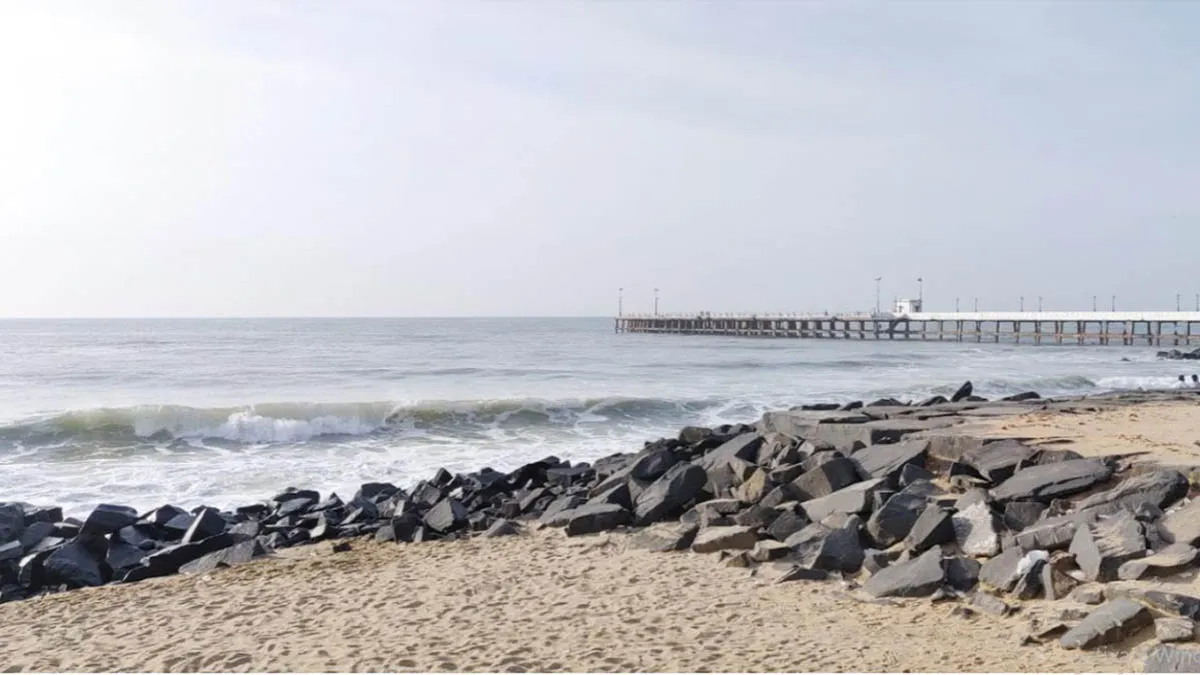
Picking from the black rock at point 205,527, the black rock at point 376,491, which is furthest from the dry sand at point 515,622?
the black rock at point 376,491

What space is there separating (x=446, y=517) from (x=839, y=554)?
161 inches

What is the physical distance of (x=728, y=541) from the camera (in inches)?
293

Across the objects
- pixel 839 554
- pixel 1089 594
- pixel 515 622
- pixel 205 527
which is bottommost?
pixel 205 527

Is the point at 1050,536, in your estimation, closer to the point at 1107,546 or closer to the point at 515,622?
the point at 1107,546

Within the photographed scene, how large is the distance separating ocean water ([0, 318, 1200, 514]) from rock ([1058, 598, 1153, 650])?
996 cm

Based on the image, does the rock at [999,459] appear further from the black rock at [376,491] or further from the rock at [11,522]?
the rock at [11,522]

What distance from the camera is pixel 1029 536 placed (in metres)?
6.22

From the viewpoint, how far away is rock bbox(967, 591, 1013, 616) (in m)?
5.44

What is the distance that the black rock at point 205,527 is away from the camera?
9.02m

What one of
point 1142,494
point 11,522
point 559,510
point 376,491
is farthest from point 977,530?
point 11,522

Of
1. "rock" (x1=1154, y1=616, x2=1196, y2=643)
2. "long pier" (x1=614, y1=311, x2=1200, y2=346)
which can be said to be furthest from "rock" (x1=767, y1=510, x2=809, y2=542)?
"long pier" (x1=614, y1=311, x2=1200, y2=346)

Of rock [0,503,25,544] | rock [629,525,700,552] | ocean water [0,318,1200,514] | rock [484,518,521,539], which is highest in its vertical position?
rock [629,525,700,552]

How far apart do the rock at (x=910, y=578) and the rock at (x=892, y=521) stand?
2.18 feet

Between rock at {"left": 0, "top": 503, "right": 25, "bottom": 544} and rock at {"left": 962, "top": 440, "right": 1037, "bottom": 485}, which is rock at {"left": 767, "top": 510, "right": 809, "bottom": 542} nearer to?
rock at {"left": 962, "top": 440, "right": 1037, "bottom": 485}
